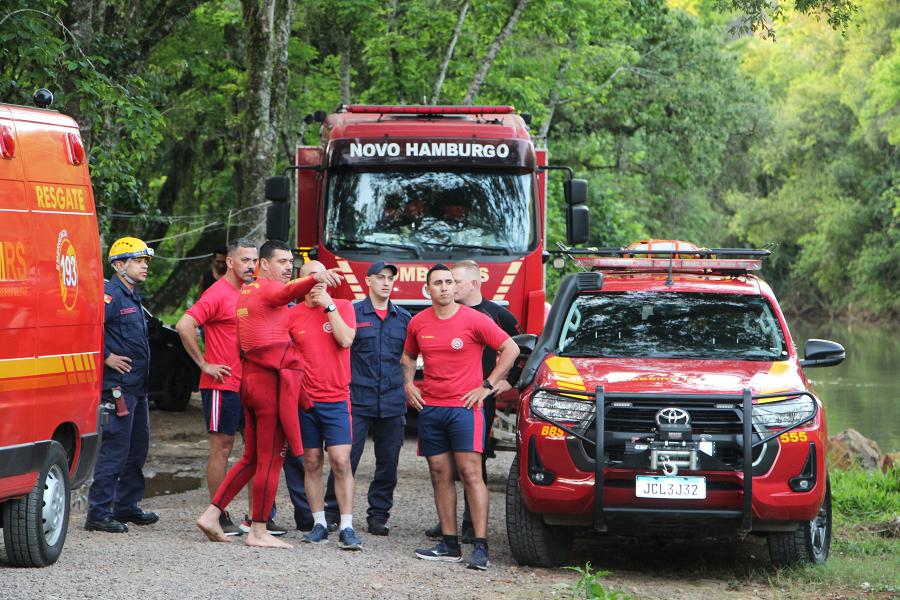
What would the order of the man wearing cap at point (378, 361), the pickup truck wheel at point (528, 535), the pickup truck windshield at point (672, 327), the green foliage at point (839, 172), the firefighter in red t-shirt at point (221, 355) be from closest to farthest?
the pickup truck wheel at point (528, 535), the pickup truck windshield at point (672, 327), the firefighter in red t-shirt at point (221, 355), the man wearing cap at point (378, 361), the green foliage at point (839, 172)

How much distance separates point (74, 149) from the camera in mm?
8727

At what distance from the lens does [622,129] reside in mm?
37125

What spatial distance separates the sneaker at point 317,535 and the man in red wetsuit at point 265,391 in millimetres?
301

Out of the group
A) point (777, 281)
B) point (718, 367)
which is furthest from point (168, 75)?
point (777, 281)

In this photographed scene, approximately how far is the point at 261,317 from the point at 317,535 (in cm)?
150

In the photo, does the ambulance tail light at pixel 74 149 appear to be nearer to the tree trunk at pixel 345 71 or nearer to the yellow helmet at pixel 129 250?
the yellow helmet at pixel 129 250

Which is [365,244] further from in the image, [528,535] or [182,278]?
[182,278]

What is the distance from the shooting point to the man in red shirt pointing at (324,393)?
9453 mm

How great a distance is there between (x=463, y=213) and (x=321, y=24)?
13.0 m

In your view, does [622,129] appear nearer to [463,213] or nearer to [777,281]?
[463,213]

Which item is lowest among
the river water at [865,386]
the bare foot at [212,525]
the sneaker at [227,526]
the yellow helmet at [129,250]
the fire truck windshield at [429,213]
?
the river water at [865,386]

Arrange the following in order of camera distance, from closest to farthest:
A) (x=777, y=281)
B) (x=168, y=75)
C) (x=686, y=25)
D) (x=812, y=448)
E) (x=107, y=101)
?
(x=812, y=448)
(x=107, y=101)
(x=168, y=75)
(x=686, y=25)
(x=777, y=281)

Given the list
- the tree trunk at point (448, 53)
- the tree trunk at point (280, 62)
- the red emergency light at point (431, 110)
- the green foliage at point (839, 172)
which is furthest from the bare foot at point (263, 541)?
the green foliage at point (839, 172)

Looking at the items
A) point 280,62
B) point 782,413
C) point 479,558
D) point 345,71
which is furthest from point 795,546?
point 345,71
